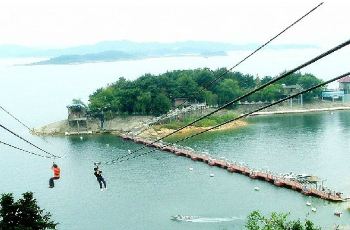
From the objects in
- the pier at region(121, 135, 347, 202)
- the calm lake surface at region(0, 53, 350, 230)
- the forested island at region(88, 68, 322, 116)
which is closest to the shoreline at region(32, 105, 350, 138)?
the forested island at region(88, 68, 322, 116)

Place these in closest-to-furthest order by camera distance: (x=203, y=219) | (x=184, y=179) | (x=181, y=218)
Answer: (x=203, y=219) → (x=181, y=218) → (x=184, y=179)

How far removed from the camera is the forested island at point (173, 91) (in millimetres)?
56094

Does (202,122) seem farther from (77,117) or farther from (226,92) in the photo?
(77,117)

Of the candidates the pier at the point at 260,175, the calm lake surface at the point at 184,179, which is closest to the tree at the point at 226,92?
the calm lake surface at the point at 184,179

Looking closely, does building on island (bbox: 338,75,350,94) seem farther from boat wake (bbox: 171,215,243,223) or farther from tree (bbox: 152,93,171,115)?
boat wake (bbox: 171,215,243,223)

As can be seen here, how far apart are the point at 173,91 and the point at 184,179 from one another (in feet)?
84.3

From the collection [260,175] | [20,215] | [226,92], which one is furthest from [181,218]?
[226,92]

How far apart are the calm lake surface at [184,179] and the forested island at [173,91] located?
530cm

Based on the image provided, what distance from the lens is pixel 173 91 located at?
2306 inches

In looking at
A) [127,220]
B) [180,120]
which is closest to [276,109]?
[180,120]

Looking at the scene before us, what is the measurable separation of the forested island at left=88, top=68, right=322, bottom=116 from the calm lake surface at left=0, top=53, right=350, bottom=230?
5302 millimetres

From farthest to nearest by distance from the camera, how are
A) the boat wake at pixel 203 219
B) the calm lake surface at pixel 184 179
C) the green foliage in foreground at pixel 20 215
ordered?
the calm lake surface at pixel 184 179 → the boat wake at pixel 203 219 → the green foliage in foreground at pixel 20 215

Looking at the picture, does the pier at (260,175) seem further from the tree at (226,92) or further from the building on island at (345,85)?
the building on island at (345,85)

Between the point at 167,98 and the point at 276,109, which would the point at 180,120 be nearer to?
the point at 167,98
